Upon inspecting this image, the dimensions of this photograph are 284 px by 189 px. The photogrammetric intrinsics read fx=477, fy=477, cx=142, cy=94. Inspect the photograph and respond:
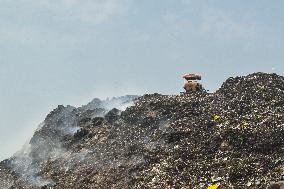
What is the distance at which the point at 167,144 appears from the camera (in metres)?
45.8

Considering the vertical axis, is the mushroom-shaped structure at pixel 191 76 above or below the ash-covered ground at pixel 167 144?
above

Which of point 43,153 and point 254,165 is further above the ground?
point 43,153

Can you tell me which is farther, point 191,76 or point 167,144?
point 191,76

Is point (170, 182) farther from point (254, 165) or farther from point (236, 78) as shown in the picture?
point (236, 78)

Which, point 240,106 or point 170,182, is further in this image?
point 240,106

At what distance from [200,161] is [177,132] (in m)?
6.29

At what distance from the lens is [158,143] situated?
152 feet

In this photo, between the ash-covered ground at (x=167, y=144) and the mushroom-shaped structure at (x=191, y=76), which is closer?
the ash-covered ground at (x=167, y=144)

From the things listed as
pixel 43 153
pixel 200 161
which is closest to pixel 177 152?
pixel 200 161

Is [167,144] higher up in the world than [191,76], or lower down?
lower down

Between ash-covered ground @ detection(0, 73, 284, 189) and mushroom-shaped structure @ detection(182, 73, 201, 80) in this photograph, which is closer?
ash-covered ground @ detection(0, 73, 284, 189)

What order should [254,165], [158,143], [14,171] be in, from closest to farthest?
[254,165] < [158,143] < [14,171]

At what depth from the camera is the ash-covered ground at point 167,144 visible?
128ft

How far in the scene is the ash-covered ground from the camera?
1533 inches
